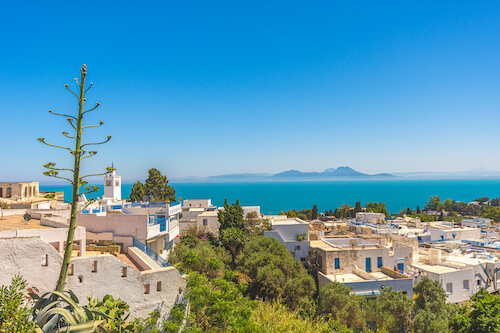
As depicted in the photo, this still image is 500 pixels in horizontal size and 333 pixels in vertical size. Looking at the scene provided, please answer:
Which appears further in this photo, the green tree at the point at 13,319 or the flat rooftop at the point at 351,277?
the flat rooftop at the point at 351,277

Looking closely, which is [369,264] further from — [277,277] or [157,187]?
[157,187]

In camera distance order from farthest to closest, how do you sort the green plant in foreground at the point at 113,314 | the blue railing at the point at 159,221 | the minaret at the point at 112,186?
the minaret at the point at 112,186
the blue railing at the point at 159,221
the green plant in foreground at the point at 113,314

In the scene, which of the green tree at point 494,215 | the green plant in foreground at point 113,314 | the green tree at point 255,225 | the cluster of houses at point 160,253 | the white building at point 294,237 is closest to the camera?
the green plant in foreground at point 113,314

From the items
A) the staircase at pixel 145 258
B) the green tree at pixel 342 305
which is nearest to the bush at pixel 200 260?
the staircase at pixel 145 258

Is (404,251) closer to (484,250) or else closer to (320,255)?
(320,255)

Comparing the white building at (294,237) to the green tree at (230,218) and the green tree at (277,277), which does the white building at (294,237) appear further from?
the green tree at (230,218)

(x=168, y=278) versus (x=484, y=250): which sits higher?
(x=168, y=278)

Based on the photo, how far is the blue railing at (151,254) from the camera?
12039 mm

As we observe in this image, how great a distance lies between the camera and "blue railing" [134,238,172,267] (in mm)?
12039

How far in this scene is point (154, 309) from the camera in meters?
10.7

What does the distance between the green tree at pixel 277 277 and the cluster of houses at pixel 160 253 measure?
6.84ft

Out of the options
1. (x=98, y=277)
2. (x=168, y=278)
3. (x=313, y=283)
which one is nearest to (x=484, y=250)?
(x=313, y=283)

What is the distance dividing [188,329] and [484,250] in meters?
35.2

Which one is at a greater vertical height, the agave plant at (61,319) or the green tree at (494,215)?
the agave plant at (61,319)
